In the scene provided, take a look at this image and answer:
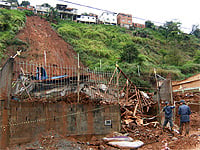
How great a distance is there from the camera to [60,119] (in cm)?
709

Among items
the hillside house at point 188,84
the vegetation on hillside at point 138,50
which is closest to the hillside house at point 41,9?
the vegetation on hillside at point 138,50

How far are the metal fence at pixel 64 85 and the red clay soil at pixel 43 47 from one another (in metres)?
20.9

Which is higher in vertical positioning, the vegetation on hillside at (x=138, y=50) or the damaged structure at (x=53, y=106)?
the vegetation on hillside at (x=138, y=50)

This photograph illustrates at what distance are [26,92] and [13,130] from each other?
4.97 feet

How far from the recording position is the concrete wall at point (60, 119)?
20.2ft

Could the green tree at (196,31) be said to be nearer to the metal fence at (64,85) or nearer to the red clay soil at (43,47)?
the red clay soil at (43,47)

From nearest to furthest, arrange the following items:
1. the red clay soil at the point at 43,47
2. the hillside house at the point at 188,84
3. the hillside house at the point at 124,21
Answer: the hillside house at the point at 188,84 → the red clay soil at the point at 43,47 → the hillside house at the point at 124,21

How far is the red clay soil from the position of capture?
3036 cm

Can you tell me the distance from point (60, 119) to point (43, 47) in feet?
97.7

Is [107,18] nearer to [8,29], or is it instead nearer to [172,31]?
[172,31]

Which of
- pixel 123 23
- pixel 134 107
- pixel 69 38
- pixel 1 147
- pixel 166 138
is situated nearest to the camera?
pixel 1 147

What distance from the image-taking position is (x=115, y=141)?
7.36 metres

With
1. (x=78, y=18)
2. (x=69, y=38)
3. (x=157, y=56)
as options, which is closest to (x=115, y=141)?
(x=69, y=38)

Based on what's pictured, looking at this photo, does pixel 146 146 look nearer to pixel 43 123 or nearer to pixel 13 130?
pixel 43 123
